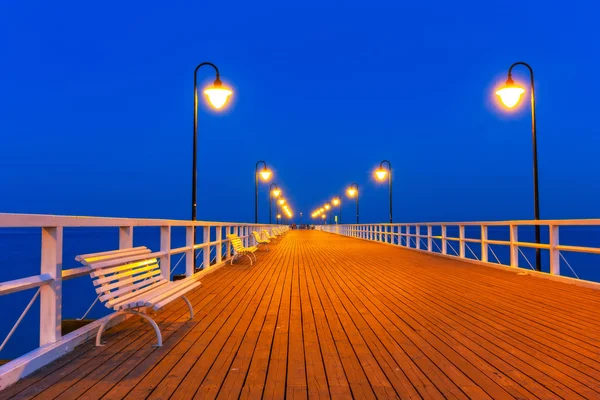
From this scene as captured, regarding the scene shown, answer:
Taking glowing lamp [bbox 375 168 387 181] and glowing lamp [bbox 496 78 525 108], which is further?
glowing lamp [bbox 375 168 387 181]

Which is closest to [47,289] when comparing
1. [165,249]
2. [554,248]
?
[165,249]

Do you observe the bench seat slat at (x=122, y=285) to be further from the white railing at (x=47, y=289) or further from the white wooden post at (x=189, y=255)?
the white wooden post at (x=189, y=255)

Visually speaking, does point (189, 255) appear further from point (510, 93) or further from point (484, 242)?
point (510, 93)

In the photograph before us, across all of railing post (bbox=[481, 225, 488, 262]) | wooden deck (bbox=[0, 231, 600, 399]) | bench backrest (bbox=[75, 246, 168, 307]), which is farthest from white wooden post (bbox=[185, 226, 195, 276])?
railing post (bbox=[481, 225, 488, 262])

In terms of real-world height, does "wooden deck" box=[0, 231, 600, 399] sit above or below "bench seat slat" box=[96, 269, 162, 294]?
below

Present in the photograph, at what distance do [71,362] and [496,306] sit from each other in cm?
472

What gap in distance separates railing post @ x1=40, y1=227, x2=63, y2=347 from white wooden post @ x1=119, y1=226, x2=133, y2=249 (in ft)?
4.84

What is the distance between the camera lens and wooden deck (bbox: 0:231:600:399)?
2.89m

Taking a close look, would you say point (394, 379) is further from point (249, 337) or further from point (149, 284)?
point (149, 284)

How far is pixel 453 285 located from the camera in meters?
7.44

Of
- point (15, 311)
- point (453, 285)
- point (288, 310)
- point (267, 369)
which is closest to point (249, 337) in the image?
point (267, 369)

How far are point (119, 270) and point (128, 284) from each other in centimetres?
36

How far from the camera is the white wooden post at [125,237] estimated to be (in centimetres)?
505

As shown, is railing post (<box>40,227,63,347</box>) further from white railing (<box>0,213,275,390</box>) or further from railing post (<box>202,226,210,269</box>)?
railing post (<box>202,226,210,269</box>)
